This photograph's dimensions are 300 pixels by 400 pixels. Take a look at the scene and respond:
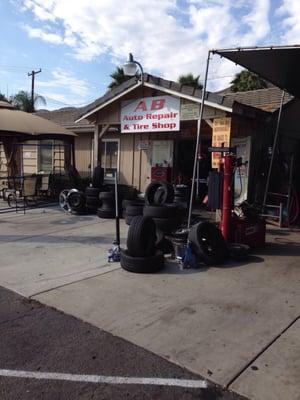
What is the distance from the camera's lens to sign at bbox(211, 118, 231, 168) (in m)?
Answer: 9.20

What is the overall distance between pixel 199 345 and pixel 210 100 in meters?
6.60

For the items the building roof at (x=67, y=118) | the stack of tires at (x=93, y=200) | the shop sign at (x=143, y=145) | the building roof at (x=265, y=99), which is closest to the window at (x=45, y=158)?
the building roof at (x=67, y=118)

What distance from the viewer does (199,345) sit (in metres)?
3.75

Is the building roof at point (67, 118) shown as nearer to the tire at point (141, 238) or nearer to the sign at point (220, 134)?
the sign at point (220, 134)

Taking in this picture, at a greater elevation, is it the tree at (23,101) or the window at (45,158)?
the tree at (23,101)

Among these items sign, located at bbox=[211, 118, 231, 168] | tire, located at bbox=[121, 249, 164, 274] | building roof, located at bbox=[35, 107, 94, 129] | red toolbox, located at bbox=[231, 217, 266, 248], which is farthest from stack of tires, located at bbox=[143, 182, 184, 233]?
building roof, located at bbox=[35, 107, 94, 129]

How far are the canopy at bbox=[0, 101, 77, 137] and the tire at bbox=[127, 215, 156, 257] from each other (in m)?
7.44

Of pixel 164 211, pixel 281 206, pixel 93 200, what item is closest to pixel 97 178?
pixel 93 200

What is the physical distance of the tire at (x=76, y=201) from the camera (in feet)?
36.2

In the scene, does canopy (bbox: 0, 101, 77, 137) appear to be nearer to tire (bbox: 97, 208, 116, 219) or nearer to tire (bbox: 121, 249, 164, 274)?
tire (bbox: 97, 208, 116, 219)

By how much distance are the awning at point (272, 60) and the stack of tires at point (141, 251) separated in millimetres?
2931

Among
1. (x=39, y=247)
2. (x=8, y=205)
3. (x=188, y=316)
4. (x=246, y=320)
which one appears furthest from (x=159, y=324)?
(x=8, y=205)

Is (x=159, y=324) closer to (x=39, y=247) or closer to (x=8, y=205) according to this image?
(x=39, y=247)

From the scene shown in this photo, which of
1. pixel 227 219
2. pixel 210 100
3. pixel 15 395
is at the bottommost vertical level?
pixel 15 395
